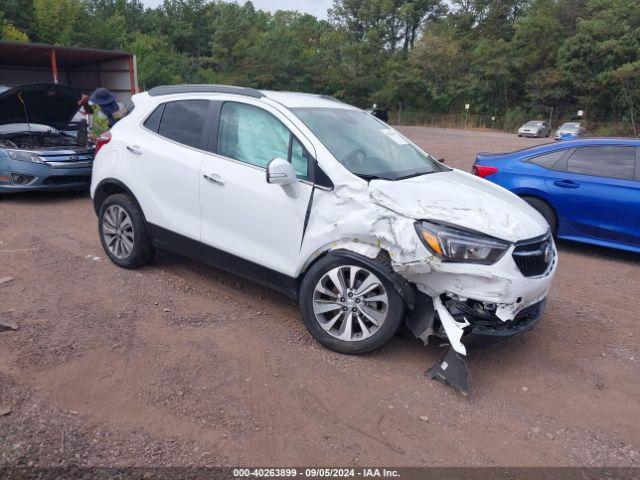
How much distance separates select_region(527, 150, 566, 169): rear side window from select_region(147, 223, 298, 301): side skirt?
4.38m

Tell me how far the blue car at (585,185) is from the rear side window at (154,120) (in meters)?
4.37

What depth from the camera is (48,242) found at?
20.7 feet

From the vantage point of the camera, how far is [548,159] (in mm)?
6965

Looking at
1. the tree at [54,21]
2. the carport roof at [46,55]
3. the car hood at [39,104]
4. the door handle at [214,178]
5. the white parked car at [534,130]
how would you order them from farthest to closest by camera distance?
1. the white parked car at [534,130]
2. the tree at [54,21]
3. the carport roof at [46,55]
4. the car hood at [39,104]
5. the door handle at [214,178]

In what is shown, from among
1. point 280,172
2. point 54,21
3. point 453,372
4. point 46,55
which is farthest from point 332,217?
point 54,21

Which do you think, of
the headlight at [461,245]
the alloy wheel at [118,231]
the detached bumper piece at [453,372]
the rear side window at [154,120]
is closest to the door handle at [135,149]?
the rear side window at [154,120]

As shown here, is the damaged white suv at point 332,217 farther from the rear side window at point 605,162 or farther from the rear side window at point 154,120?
the rear side window at point 605,162

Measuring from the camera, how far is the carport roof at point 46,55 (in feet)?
42.2

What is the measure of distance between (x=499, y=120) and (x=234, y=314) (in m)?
59.3

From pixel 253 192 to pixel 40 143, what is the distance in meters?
6.39

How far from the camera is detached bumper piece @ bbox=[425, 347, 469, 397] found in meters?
3.54

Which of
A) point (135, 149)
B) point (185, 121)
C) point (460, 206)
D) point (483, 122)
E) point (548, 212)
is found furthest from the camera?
point (483, 122)

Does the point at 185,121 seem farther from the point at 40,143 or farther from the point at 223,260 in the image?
the point at 40,143

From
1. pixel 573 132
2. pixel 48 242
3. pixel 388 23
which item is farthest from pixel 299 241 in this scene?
pixel 388 23
